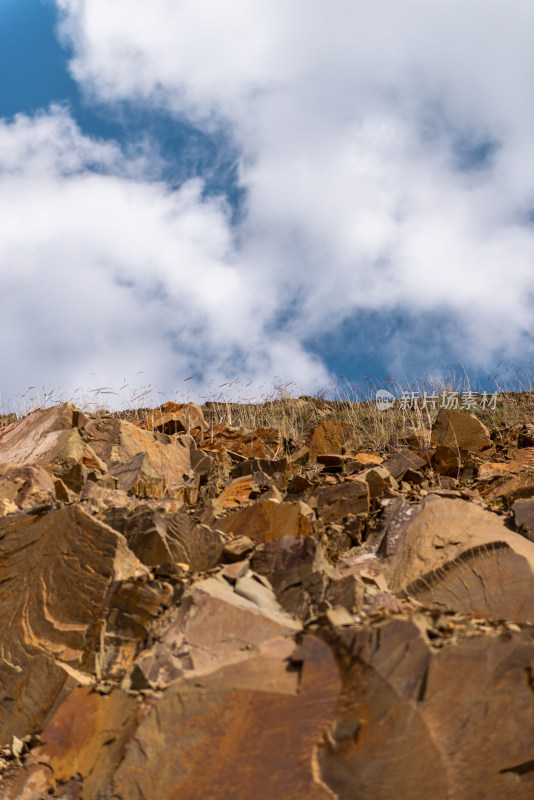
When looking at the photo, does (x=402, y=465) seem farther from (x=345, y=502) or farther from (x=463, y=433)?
(x=463, y=433)

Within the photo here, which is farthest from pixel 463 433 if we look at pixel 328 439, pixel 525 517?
pixel 525 517

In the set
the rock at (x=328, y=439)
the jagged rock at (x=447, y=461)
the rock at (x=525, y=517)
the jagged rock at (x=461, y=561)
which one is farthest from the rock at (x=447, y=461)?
the jagged rock at (x=461, y=561)

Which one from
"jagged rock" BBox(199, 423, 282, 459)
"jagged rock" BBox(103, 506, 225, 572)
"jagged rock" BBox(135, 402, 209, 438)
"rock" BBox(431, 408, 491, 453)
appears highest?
"jagged rock" BBox(135, 402, 209, 438)

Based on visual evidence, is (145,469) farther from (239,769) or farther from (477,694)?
(477,694)

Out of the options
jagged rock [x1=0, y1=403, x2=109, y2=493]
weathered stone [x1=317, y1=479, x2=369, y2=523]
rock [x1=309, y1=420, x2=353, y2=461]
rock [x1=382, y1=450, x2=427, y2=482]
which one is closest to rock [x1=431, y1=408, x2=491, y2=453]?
rock [x1=309, y1=420, x2=353, y2=461]

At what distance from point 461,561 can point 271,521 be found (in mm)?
913

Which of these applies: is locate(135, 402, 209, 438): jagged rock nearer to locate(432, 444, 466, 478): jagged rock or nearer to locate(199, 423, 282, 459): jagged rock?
locate(199, 423, 282, 459): jagged rock

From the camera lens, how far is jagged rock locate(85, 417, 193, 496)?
476cm

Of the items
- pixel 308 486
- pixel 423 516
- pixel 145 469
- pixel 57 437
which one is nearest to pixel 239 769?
pixel 423 516

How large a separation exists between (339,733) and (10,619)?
178 cm

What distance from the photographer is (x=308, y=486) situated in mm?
Result: 4371


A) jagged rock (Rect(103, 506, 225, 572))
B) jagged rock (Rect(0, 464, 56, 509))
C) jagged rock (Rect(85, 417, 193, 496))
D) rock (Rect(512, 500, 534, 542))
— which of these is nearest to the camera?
jagged rock (Rect(103, 506, 225, 572))

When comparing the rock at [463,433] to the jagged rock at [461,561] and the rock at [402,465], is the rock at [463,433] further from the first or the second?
the jagged rock at [461,561]

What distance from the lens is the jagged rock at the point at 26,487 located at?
4074 millimetres
